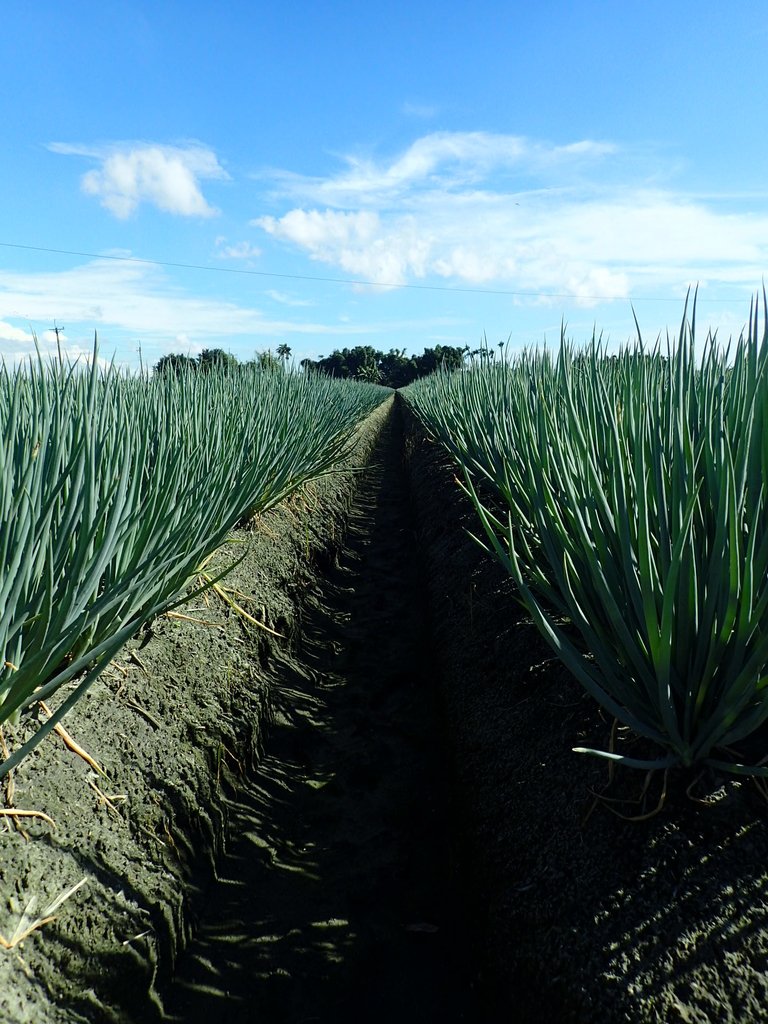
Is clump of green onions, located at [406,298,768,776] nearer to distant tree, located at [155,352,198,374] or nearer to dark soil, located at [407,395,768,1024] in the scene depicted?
dark soil, located at [407,395,768,1024]

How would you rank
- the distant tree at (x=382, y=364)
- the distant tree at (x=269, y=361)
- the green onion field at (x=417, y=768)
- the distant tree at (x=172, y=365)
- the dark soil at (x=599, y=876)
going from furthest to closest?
the distant tree at (x=382, y=364), the distant tree at (x=269, y=361), the distant tree at (x=172, y=365), the green onion field at (x=417, y=768), the dark soil at (x=599, y=876)

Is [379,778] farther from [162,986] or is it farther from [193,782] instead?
[162,986]

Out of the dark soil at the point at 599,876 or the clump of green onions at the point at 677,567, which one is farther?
the clump of green onions at the point at 677,567

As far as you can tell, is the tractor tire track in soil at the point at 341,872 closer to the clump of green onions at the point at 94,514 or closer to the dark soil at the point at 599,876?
the dark soil at the point at 599,876

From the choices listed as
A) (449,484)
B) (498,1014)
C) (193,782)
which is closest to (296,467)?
(449,484)

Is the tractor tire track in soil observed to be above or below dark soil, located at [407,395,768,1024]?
below

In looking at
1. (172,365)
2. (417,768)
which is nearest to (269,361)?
(172,365)

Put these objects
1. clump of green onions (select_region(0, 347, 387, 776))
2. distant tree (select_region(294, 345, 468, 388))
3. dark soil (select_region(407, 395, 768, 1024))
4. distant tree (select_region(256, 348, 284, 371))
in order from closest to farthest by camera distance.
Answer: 1. dark soil (select_region(407, 395, 768, 1024))
2. clump of green onions (select_region(0, 347, 387, 776))
3. distant tree (select_region(256, 348, 284, 371))
4. distant tree (select_region(294, 345, 468, 388))

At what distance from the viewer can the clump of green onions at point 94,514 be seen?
5.29ft

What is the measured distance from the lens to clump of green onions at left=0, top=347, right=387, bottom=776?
63.5 inches

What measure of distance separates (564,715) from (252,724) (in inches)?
43.0

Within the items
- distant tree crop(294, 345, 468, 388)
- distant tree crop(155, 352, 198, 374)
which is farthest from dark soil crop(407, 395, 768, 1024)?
distant tree crop(294, 345, 468, 388)

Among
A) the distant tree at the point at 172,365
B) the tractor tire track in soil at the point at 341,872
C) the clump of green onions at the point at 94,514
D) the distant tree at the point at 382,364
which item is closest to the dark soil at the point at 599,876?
the tractor tire track in soil at the point at 341,872

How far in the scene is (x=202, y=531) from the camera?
248 cm
